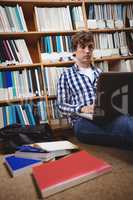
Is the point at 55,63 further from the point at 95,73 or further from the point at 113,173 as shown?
the point at 113,173

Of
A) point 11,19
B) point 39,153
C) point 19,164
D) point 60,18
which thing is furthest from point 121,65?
point 19,164

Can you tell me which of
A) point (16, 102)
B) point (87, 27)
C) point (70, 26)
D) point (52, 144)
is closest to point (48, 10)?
point (70, 26)

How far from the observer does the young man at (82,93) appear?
1618mm

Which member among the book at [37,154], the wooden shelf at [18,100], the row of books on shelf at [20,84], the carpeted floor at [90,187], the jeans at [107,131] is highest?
the row of books on shelf at [20,84]

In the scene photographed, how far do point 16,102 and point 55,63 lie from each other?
0.53 m

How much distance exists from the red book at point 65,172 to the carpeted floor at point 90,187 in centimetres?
3

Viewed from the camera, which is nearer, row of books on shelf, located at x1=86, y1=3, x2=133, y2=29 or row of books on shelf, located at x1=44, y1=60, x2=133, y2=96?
row of books on shelf, located at x1=44, y1=60, x2=133, y2=96

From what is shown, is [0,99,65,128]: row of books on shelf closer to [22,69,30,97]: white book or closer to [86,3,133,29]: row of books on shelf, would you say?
[22,69,30,97]: white book

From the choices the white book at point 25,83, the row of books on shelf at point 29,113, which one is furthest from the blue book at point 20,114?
the white book at point 25,83

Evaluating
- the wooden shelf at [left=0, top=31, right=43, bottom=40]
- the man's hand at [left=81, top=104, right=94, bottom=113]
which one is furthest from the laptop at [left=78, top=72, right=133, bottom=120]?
the wooden shelf at [left=0, top=31, right=43, bottom=40]

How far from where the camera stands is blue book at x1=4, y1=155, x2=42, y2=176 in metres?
1.29

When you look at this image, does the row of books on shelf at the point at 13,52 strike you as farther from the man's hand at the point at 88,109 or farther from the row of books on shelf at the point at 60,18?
the man's hand at the point at 88,109

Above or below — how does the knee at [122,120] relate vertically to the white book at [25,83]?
below

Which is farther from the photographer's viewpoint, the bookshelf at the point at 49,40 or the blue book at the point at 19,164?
Answer: the bookshelf at the point at 49,40
